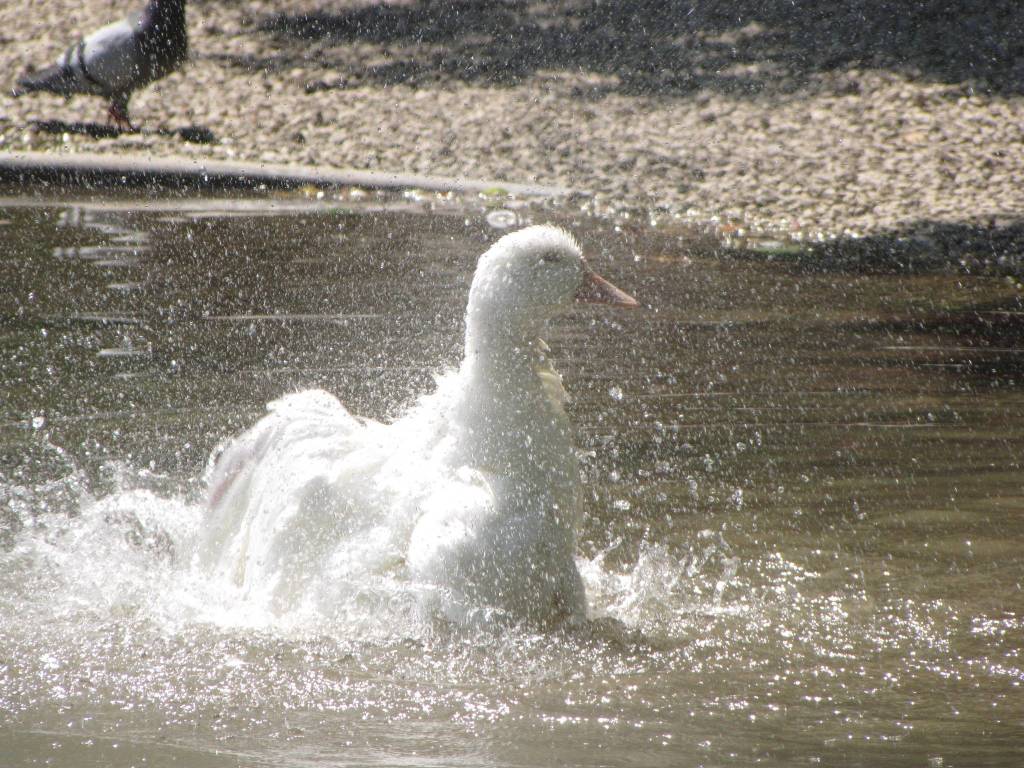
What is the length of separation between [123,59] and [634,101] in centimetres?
464

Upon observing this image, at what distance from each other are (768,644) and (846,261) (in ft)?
19.4

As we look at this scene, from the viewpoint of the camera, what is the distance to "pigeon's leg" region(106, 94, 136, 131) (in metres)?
12.8

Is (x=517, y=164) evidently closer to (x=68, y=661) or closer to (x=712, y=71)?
(x=712, y=71)

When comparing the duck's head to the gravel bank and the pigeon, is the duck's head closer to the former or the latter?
the gravel bank

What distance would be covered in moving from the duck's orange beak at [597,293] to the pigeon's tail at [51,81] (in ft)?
30.2

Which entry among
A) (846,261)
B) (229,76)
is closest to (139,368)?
(846,261)

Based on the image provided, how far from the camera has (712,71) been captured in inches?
534

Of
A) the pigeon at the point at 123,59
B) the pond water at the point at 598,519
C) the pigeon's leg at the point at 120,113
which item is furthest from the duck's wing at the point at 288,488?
the pigeon's leg at the point at 120,113

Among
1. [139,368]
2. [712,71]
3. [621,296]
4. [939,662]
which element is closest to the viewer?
[939,662]

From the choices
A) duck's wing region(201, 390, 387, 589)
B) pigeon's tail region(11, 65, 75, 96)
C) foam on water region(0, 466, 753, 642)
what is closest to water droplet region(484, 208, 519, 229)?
pigeon's tail region(11, 65, 75, 96)

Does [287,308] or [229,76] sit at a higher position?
[229,76]

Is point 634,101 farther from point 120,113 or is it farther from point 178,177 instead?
point 120,113

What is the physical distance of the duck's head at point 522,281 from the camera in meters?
4.44

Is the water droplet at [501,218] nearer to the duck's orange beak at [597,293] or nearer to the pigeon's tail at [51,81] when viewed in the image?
the pigeon's tail at [51,81]
